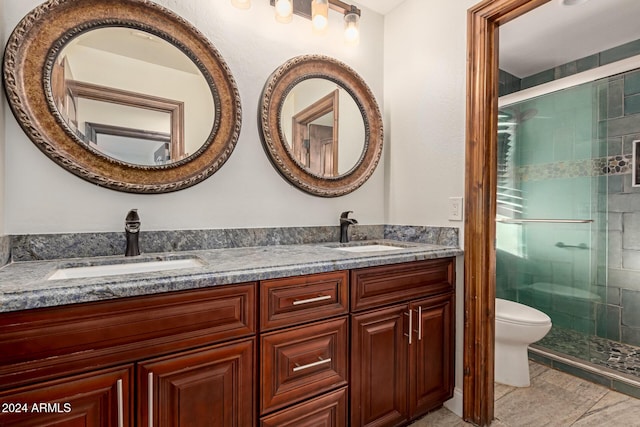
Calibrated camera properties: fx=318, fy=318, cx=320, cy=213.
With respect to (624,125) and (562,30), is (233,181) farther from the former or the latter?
(624,125)

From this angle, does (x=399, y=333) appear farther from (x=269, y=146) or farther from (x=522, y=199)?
(x=522, y=199)

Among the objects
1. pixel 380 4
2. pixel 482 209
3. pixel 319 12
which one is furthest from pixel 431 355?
pixel 380 4

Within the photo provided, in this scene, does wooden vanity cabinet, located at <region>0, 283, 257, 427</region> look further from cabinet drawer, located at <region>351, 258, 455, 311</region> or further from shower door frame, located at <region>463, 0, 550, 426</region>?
shower door frame, located at <region>463, 0, 550, 426</region>

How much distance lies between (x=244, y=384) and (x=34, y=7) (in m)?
1.61

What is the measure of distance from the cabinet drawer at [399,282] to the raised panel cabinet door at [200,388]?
0.50m

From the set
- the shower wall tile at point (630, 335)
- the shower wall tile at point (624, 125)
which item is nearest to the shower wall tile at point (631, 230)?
the shower wall tile at point (624, 125)

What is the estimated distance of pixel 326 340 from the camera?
4.08 ft

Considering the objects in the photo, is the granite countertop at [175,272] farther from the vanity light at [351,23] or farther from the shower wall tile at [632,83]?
the shower wall tile at [632,83]

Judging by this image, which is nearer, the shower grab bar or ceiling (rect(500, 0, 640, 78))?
ceiling (rect(500, 0, 640, 78))

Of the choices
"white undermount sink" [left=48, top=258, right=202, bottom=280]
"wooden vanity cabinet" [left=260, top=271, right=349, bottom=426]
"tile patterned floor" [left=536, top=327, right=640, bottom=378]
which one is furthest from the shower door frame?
"white undermount sink" [left=48, top=258, right=202, bottom=280]

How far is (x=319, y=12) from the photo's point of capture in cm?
173

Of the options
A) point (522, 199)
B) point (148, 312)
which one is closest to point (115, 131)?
point (148, 312)

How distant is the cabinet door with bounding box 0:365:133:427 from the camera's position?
759 millimetres

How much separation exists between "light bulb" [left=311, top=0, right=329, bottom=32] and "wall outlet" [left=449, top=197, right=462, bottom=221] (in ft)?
3.89
